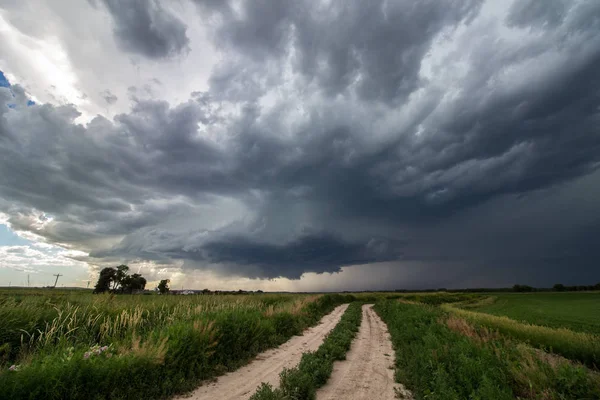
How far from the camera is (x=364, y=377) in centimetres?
1026

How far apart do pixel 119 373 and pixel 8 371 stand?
221cm

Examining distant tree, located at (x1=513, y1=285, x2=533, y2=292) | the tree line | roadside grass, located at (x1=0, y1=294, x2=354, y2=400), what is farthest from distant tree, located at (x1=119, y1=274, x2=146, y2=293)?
distant tree, located at (x1=513, y1=285, x2=533, y2=292)

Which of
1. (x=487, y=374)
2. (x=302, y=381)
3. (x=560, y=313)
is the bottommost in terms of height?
(x=560, y=313)

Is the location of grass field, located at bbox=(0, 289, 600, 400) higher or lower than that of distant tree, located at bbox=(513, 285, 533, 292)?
lower

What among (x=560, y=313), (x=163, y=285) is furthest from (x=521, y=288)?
(x=163, y=285)

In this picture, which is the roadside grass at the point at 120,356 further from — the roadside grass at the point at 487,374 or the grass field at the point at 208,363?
the roadside grass at the point at 487,374

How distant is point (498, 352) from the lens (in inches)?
360

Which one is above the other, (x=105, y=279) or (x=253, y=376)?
(x=105, y=279)

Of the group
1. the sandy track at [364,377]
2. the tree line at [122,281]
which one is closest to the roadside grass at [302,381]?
the sandy track at [364,377]

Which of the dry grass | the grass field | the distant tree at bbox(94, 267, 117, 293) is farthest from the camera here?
the distant tree at bbox(94, 267, 117, 293)

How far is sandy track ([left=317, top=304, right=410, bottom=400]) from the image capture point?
857 cm

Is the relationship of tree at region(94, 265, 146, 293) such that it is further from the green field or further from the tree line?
the green field

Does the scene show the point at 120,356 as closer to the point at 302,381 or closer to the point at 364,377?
the point at 302,381

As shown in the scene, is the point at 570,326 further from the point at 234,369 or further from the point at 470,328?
the point at 234,369
